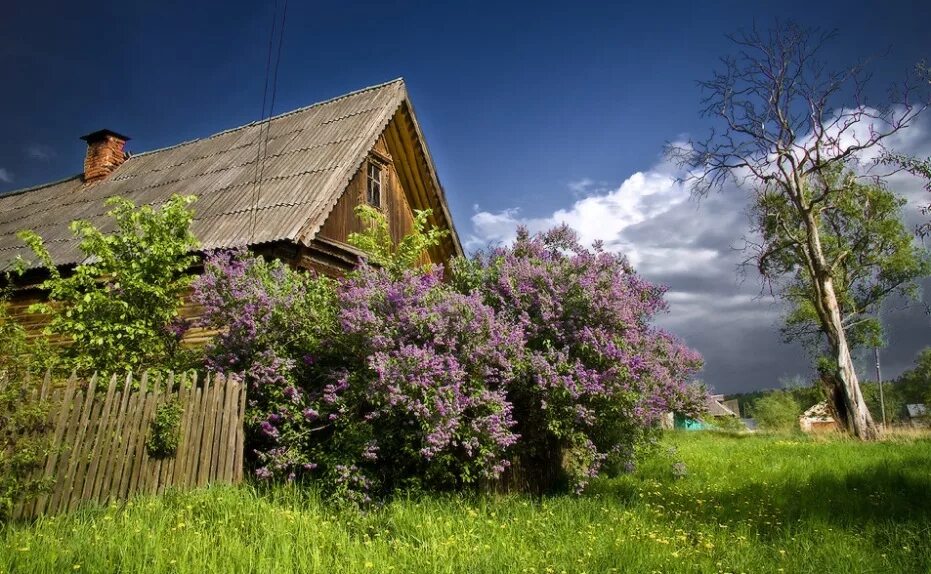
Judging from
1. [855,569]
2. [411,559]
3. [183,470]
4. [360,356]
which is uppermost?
[360,356]

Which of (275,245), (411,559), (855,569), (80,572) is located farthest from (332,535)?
(275,245)

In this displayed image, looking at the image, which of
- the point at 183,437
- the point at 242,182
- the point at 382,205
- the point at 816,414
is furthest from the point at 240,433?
the point at 816,414

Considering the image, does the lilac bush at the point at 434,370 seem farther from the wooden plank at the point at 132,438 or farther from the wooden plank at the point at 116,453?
the wooden plank at the point at 116,453

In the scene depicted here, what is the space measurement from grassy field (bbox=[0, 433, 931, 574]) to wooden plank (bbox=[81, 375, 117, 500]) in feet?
0.94

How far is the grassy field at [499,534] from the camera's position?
414 centimetres

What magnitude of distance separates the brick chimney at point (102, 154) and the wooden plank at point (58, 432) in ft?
53.6

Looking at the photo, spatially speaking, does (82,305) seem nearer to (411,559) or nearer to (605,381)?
(411,559)

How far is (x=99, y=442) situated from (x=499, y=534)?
403 centimetres

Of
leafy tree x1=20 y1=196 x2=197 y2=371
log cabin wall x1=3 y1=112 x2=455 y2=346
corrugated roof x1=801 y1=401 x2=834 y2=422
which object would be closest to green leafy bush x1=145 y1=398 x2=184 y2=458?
leafy tree x1=20 y1=196 x2=197 y2=371

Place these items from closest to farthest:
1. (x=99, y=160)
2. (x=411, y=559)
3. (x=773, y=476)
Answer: (x=411, y=559) < (x=773, y=476) < (x=99, y=160)

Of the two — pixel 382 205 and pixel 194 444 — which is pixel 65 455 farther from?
pixel 382 205

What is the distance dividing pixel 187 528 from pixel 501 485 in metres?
3.67

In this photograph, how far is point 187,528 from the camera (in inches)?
186

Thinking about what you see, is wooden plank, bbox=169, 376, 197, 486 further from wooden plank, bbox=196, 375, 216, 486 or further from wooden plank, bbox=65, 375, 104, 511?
wooden plank, bbox=65, 375, 104, 511
